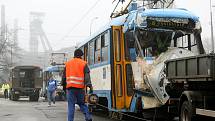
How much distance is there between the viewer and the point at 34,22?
111125 millimetres

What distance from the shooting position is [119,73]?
13.9 meters

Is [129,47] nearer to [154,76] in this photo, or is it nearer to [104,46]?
[104,46]

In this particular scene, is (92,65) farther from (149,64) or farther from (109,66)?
(149,64)

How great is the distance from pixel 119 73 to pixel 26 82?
2448 centimetres

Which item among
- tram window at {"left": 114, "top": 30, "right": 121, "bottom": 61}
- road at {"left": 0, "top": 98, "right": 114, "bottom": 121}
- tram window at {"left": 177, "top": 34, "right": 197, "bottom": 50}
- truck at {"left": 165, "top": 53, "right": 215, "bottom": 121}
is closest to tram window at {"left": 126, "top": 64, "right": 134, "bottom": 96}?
tram window at {"left": 114, "top": 30, "right": 121, "bottom": 61}

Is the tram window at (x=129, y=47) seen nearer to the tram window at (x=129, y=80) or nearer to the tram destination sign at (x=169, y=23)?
the tram window at (x=129, y=80)

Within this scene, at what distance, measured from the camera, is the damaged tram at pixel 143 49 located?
12578 mm

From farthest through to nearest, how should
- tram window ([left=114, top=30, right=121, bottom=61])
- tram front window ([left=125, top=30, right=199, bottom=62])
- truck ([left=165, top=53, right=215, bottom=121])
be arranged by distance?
tram window ([left=114, top=30, right=121, bottom=61]) → tram front window ([left=125, top=30, right=199, bottom=62]) → truck ([left=165, top=53, right=215, bottom=121])

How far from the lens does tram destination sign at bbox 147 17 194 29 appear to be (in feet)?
43.3

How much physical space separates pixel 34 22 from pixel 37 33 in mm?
3268

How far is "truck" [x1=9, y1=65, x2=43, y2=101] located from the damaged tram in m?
23.0

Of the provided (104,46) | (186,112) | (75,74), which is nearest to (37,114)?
(104,46)

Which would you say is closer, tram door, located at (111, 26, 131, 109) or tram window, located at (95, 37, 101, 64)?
tram door, located at (111, 26, 131, 109)

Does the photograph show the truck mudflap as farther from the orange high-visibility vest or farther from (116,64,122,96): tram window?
(116,64,122,96): tram window
